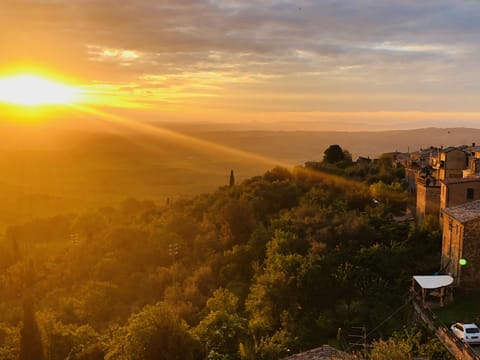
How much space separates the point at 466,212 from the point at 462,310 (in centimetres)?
475

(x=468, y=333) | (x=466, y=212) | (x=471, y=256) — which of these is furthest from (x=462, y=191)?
(x=468, y=333)

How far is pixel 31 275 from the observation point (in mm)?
45219

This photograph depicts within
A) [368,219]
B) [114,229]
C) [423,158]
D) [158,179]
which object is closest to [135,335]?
[368,219]

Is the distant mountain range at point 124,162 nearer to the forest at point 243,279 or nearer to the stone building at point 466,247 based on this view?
the forest at point 243,279

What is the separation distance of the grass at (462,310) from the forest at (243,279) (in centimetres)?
175

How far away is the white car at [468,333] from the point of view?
18.6 meters

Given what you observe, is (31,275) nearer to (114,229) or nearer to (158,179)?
(114,229)

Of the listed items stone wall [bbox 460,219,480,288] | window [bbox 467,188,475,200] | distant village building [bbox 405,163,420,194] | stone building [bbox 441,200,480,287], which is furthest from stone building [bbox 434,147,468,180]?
stone wall [bbox 460,219,480,288]

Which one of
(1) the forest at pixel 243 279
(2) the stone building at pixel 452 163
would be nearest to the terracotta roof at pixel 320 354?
(1) the forest at pixel 243 279

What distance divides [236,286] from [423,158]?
35092mm

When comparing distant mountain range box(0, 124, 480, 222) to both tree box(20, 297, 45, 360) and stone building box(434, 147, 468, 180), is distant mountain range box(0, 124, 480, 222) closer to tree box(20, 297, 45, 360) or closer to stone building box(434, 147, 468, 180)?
stone building box(434, 147, 468, 180)

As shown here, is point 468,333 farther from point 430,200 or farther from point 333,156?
point 333,156

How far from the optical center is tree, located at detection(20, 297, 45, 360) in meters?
27.6

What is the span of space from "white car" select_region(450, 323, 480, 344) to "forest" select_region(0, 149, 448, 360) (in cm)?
104
